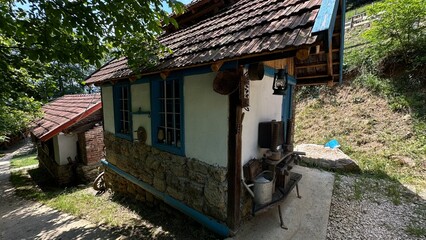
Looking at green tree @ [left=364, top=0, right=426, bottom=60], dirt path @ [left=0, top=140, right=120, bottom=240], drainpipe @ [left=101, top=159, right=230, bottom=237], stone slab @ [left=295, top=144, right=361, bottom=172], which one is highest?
green tree @ [left=364, top=0, right=426, bottom=60]

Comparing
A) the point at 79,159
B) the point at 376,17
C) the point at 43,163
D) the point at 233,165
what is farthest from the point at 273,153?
the point at 43,163

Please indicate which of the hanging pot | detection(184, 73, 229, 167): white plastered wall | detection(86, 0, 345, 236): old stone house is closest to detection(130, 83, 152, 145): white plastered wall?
detection(86, 0, 345, 236): old stone house

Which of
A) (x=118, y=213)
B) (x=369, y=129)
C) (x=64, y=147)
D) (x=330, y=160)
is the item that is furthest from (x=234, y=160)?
(x=64, y=147)

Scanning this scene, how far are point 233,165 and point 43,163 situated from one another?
12.0 metres

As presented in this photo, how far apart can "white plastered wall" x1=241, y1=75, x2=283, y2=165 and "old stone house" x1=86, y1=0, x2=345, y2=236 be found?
2cm

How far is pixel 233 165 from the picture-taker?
2967mm

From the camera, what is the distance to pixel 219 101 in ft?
10.0

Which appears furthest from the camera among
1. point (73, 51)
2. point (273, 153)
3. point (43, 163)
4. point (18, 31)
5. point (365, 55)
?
point (43, 163)

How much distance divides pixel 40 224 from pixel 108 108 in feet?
10.8

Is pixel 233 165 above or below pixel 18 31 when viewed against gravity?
below

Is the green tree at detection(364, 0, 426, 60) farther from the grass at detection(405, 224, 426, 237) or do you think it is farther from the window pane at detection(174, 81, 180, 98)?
the window pane at detection(174, 81, 180, 98)

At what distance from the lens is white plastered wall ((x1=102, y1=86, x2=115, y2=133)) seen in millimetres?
5648

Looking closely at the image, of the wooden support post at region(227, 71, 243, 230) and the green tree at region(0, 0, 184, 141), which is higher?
the green tree at region(0, 0, 184, 141)

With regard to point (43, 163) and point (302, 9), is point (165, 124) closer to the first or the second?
point (302, 9)
